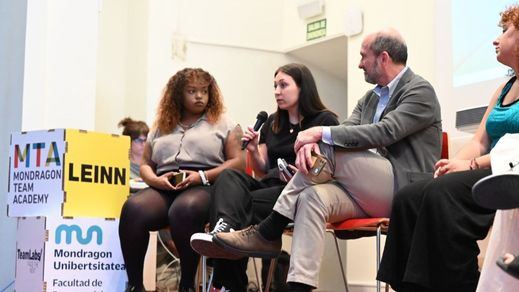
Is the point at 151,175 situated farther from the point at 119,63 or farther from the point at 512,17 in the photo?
the point at 119,63

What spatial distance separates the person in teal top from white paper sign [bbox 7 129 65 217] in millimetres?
1727

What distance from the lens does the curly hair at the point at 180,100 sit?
3656 mm

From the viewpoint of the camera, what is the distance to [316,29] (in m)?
5.48

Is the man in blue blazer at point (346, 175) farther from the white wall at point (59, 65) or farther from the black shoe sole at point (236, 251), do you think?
the white wall at point (59, 65)

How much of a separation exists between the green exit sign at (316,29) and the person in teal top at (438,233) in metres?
3.04

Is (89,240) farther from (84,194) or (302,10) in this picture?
(302,10)

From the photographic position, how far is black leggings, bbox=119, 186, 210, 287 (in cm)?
325

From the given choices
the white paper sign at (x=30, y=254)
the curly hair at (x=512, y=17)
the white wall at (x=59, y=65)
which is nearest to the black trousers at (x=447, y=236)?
the curly hair at (x=512, y=17)

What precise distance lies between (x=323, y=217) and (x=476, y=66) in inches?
66.9

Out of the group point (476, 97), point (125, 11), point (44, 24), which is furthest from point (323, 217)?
point (125, 11)

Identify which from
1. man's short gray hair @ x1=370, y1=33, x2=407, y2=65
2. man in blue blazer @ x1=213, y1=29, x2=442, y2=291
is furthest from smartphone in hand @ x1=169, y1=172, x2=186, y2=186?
man's short gray hair @ x1=370, y1=33, x2=407, y2=65

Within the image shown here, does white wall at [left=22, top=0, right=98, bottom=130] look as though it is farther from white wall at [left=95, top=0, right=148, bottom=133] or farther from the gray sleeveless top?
white wall at [left=95, top=0, right=148, bottom=133]

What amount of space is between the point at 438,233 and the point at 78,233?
1.82m

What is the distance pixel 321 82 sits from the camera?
6.02 metres
